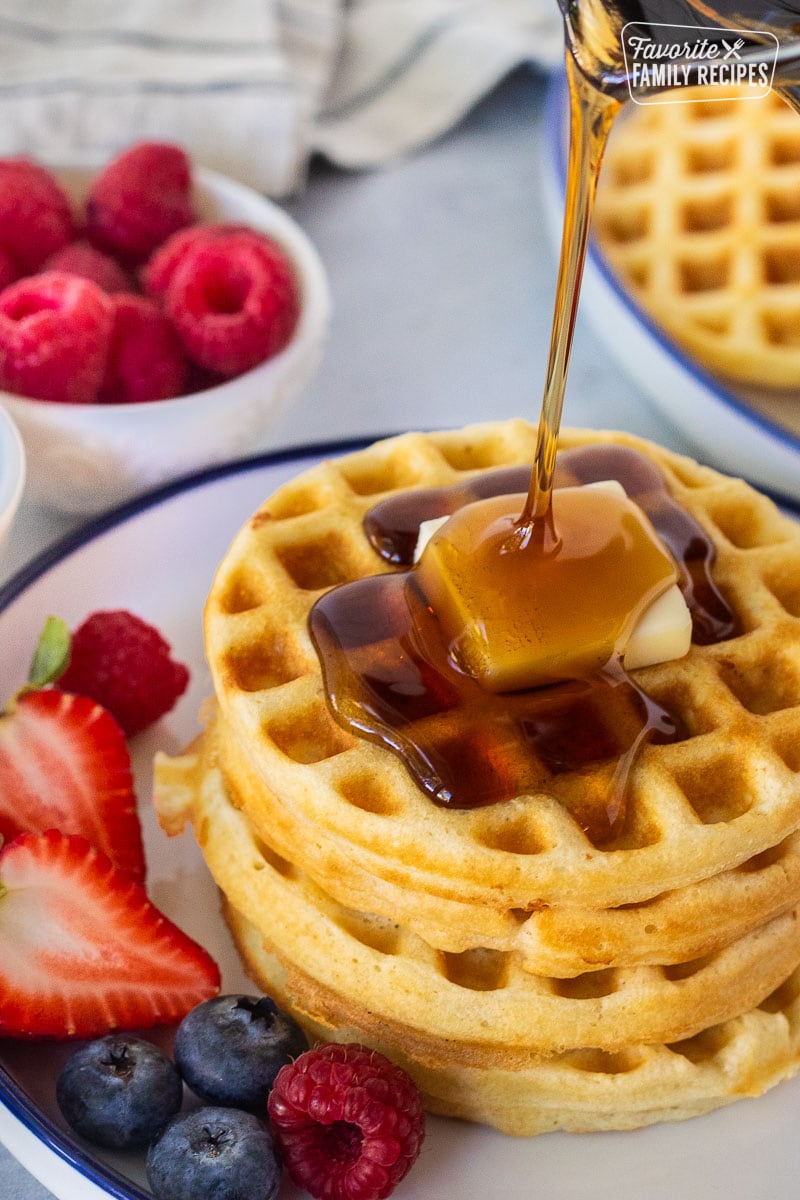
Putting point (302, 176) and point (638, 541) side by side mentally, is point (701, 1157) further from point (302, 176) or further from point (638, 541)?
point (302, 176)

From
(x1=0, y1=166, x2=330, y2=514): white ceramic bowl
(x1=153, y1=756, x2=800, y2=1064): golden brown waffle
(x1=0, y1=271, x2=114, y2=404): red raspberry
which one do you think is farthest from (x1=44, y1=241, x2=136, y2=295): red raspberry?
(x1=153, y1=756, x2=800, y2=1064): golden brown waffle

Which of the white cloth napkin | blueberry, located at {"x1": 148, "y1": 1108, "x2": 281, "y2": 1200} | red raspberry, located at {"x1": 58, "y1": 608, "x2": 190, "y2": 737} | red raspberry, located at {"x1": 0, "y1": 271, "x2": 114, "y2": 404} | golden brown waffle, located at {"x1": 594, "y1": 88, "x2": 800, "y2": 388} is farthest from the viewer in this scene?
the white cloth napkin

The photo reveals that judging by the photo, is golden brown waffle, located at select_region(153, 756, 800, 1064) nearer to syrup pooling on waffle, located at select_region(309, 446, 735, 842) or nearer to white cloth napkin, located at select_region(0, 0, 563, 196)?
syrup pooling on waffle, located at select_region(309, 446, 735, 842)

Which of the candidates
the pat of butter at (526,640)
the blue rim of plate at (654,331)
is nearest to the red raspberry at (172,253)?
the blue rim of plate at (654,331)

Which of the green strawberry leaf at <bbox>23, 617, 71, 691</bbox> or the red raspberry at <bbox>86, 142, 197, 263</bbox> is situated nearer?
the green strawberry leaf at <bbox>23, 617, 71, 691</bbox>

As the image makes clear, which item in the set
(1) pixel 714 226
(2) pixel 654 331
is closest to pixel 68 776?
(2) pixel 654 331

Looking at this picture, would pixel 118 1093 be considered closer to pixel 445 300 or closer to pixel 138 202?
pixel 138 202

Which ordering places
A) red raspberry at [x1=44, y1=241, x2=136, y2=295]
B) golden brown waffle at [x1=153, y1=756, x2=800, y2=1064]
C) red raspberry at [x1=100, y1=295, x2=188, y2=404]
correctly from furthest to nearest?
red raspberry at [x1=44, y1=241, x2=136, y2=295], red raspberry at [x1=100, y1=295, x2=188, y2=404], golden brown waffle at [x1=153, y1=756, x2=800, y2=1064]
